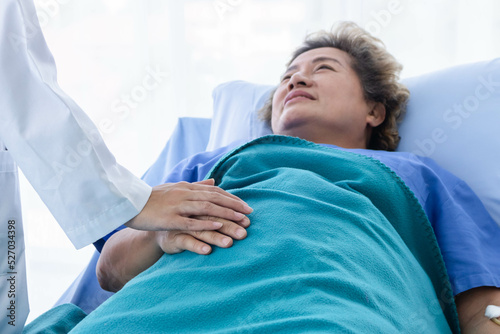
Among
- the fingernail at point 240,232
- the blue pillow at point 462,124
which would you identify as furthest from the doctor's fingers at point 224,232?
the blue pillow at point 462,124

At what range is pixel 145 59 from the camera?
2.55 meters

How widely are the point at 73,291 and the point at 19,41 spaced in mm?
772

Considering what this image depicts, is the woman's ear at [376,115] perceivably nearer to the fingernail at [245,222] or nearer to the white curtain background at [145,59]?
the fingernail at [245,222]

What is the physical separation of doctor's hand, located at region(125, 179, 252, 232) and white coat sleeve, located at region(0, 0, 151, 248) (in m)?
0.03

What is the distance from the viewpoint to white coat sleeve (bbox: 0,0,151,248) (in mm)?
780

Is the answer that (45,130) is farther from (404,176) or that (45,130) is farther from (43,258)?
(43,258)

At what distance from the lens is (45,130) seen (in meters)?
0.79

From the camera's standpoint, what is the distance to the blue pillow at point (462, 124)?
1.25m

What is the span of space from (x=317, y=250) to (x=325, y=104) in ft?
2.20

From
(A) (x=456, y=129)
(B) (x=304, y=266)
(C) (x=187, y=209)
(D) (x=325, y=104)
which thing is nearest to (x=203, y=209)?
(C) (x=187, y=209)

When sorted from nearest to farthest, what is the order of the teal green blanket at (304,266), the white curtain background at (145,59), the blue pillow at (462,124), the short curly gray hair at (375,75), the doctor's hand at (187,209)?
the teal green blanket at (304,266) → the doctor's hand at (187,209) → the blue pillow at (462,124) → the short curly gray hair at (375,75) → the white curtain background at (145,59)

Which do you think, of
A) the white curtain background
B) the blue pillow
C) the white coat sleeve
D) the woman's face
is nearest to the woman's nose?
the woman's face

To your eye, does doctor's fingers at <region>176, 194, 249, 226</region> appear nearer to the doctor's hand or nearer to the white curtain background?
the doctor's hand

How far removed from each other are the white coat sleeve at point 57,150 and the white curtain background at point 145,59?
5.55ft
